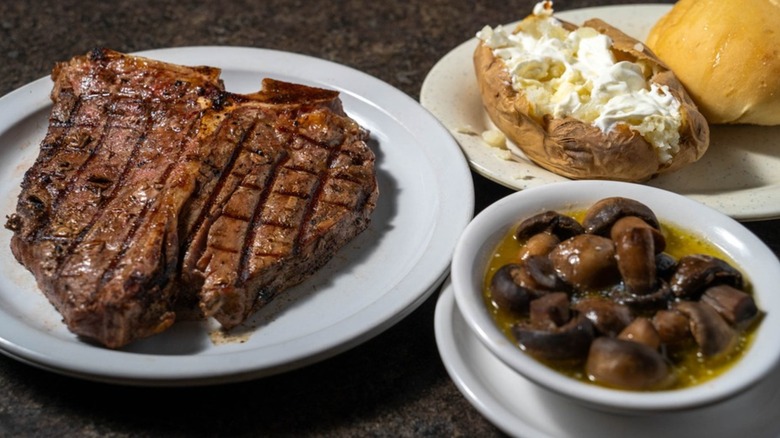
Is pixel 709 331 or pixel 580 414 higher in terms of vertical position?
pixel 709 331

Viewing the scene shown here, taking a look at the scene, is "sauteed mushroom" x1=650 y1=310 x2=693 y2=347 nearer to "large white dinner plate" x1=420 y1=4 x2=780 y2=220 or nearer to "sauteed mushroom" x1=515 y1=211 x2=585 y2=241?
"sauteed mushroom" x1=515 y1=211 x2=585 y2=241

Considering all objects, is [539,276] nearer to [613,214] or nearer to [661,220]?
[613,214]

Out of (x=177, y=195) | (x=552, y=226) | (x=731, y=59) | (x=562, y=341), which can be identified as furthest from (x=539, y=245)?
(x=731, y=59)

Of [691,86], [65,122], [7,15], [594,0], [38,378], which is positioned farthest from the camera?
[594,0]

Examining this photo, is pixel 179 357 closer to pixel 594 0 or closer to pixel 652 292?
pixel 652 292

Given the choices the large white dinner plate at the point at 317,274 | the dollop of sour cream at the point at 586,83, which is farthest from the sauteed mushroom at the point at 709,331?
the dollop of sour cream at the point at 586,83

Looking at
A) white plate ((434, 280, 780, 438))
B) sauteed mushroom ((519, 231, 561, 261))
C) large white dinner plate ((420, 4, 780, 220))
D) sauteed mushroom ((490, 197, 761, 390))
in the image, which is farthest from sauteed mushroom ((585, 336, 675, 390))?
large white dinner plate ((420, 4, 780, 220))

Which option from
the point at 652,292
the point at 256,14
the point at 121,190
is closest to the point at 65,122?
the point at 121,190
